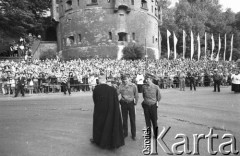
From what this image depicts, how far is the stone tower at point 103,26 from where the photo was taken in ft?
158

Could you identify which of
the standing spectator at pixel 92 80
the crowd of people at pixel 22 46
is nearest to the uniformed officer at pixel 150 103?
the standing spectator at pixel 92 80

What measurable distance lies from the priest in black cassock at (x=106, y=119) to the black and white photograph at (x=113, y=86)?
0.08ft

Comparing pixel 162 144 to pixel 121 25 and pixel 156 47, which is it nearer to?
pixel 121 25

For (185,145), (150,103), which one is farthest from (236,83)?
(185,145)

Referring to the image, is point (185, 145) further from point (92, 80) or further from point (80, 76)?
point (80, 76)

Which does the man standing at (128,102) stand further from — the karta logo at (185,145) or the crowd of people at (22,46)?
the crowd of people at (22,46)

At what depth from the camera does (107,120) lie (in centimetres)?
703

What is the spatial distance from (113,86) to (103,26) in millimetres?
41527

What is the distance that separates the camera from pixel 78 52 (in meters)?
49.0

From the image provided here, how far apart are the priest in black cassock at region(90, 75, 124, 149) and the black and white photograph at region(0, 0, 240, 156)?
0.02m

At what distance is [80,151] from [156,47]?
48112mm

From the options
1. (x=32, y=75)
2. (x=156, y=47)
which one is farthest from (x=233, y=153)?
(x=156, y=47)

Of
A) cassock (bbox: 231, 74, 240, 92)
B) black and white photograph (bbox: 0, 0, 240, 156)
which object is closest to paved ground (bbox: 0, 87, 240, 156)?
black and white photograph (bbox: 0, 0, 240, 156)

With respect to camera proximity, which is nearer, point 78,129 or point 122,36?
point 78,129
